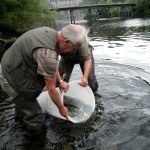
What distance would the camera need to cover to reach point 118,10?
260 ft

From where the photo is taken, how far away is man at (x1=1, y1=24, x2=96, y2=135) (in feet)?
13.0

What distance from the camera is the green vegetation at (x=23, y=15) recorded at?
88.7 ft

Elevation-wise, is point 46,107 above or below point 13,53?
below

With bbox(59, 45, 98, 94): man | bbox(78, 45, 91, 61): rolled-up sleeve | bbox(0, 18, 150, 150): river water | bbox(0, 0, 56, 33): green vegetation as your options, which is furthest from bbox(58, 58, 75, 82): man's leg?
bbox(0, 0, 56, 33): green vegetation

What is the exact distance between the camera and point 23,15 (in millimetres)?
27797

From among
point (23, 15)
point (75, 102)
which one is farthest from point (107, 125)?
point (23, 15)

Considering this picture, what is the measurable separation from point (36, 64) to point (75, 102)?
190 cm

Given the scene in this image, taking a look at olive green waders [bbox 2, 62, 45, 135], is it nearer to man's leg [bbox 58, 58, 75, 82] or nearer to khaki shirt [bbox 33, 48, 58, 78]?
khaki shirt [bbox 33, 48, 58, 78]

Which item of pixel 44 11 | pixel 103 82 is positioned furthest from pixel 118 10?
pixel 103 82

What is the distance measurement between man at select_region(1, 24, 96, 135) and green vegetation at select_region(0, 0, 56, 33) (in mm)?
22829

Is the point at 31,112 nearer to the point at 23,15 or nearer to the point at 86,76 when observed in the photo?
the point at 86,76

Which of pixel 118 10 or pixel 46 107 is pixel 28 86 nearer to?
pixel 46 107

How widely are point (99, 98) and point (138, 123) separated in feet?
5.54

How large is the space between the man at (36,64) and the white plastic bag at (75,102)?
0.61 m
